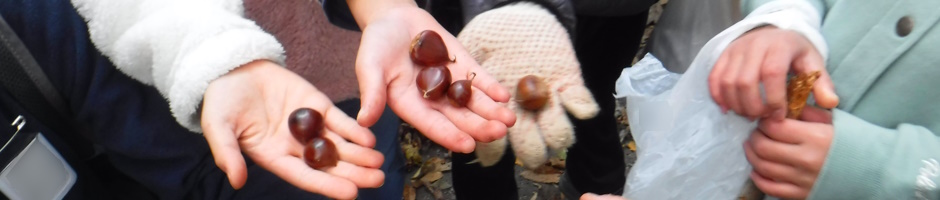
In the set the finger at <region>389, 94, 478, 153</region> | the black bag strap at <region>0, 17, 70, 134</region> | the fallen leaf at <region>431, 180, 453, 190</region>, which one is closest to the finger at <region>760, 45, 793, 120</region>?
the finger at <region>389, 94, 478, 153</region>

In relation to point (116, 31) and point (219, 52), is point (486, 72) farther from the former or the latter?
point (116, 31)

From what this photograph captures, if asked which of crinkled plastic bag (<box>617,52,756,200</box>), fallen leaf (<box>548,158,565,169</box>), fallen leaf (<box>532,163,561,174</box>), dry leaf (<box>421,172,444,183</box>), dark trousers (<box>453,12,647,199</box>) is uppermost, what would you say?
crinkled plastic bag (<box>617,52,756,200</box>)

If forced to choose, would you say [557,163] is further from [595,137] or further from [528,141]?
[528,141]

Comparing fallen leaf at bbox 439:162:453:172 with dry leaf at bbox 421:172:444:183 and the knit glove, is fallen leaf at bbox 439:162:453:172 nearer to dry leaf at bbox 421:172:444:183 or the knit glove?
dry leaf at bbox 421:172:444:183

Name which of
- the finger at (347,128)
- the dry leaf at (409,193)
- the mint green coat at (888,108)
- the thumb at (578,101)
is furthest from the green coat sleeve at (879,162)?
the dry leaf at (409,193)

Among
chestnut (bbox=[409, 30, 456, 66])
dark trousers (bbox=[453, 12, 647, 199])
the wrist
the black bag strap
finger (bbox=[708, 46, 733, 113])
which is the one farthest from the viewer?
dark trousers (bbox=[453, 12, 647, 199])

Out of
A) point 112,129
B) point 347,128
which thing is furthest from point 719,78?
point 112,129

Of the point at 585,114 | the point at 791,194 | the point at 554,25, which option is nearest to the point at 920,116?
the point at 791,194
